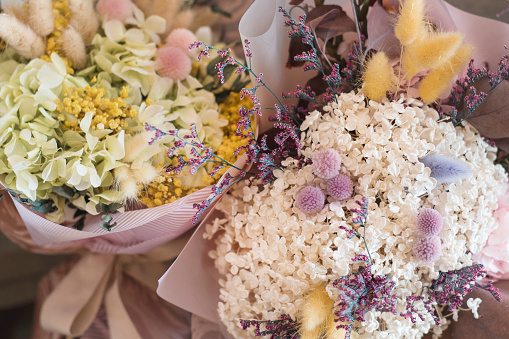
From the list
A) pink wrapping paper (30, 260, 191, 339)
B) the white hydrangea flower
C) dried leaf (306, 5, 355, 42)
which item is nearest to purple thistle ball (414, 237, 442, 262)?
the white hydrangea flower

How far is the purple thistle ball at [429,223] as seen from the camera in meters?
0.59

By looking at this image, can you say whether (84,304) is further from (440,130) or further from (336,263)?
(440,130)

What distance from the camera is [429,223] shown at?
0.59 meters

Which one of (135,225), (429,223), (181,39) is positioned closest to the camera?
(429,223)

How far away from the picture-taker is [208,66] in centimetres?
83

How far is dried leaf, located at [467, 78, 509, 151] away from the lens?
0.67 meters

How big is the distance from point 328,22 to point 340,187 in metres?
0.29

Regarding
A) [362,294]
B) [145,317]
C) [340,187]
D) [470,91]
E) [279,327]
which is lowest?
[145,317]

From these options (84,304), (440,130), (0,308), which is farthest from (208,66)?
(0,308)

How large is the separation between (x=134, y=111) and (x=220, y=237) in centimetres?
27

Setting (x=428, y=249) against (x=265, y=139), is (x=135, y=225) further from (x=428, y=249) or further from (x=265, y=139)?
(x=428, y=249)

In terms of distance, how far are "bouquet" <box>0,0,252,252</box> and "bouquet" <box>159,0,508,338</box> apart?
0.14 metres

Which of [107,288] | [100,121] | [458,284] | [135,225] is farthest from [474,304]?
[107,288]

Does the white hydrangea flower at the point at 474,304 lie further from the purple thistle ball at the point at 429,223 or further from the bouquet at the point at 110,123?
the bouquet at the point at 110,123
